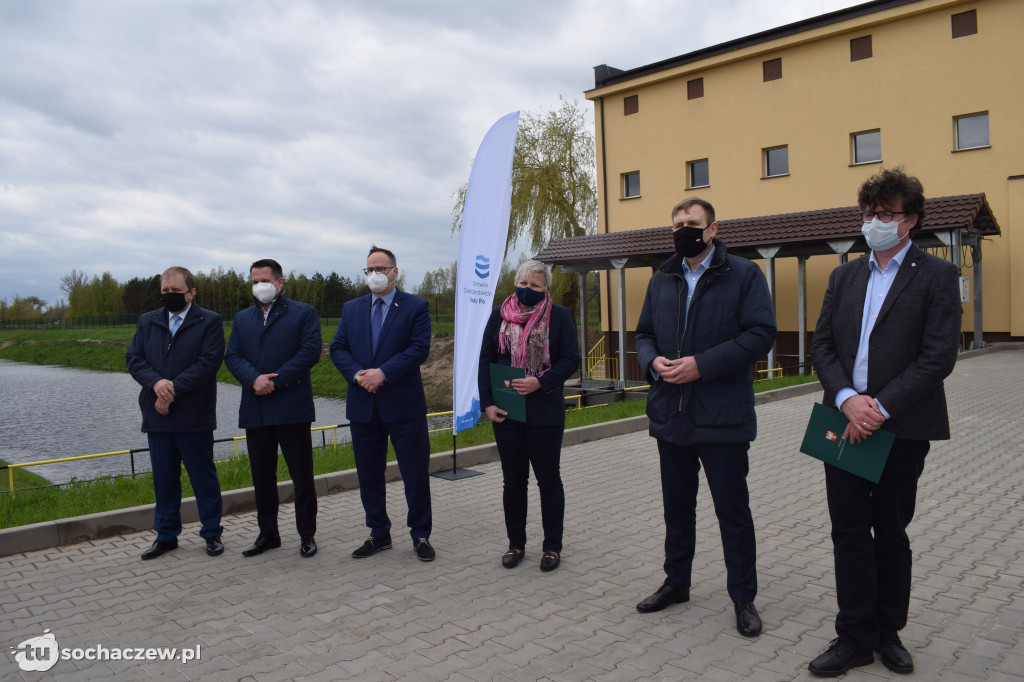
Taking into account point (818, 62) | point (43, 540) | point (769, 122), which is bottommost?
point (43, 540)

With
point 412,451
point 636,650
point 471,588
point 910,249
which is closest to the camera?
point 910,249

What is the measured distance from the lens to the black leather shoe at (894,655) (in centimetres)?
328

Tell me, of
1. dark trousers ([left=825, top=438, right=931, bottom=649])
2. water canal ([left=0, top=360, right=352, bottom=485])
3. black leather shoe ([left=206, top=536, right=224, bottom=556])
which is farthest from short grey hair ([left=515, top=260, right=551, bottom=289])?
water canal ([left=0, top=360, right=352, bottom=485])

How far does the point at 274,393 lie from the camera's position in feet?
17.8

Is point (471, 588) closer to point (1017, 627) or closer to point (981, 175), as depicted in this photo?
point (1017, 627)

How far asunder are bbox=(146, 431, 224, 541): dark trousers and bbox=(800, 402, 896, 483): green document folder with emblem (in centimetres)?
426

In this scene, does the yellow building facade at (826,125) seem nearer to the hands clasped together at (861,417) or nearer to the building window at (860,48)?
the building window at (860,48)

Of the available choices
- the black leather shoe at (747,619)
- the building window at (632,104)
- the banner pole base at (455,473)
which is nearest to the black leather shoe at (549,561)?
the black leather shoe at (747,619)

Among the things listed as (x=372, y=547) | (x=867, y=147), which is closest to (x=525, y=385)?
(x=372, y=547)

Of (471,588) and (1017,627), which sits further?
(471,588)

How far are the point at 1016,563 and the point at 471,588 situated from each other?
3501mm

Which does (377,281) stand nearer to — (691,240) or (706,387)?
(691,240)

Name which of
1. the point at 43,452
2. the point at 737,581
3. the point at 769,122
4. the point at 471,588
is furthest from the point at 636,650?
the point at 769,122

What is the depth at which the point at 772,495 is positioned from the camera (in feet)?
22.1
